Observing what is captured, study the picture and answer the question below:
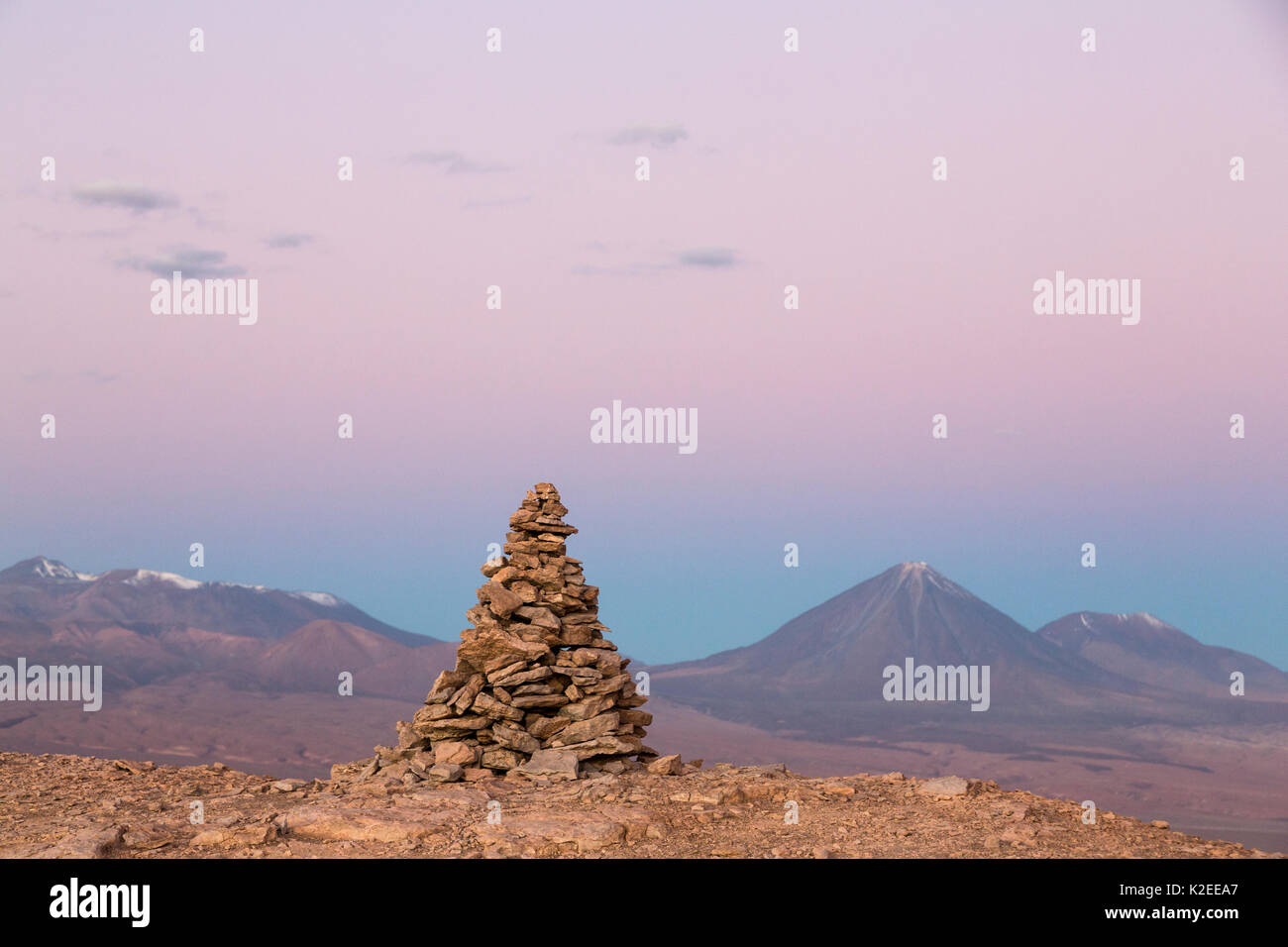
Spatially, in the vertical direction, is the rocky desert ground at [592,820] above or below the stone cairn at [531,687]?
below

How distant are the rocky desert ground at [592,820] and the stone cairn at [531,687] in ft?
1.86

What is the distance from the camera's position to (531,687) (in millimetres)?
22109

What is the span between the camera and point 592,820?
17469 millimetres

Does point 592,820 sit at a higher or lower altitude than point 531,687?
lower

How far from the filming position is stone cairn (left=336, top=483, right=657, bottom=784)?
21500 millimetres

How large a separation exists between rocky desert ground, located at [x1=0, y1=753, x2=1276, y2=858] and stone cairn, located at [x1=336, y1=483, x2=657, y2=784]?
57cm

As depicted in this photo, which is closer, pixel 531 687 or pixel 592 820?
pixel 592 820

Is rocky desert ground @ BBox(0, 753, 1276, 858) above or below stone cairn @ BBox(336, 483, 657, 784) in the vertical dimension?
below

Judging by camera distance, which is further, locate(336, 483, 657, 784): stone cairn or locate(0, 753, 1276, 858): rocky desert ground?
locate(336, 483, 657, 784): stone cairn

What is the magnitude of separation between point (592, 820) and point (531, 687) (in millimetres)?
4959

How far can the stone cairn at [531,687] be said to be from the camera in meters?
21.5
